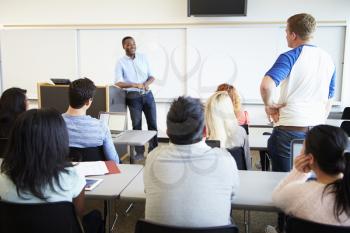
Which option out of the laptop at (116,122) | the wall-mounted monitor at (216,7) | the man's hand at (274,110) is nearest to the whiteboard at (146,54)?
the wall-mounted monitor at (216,7)

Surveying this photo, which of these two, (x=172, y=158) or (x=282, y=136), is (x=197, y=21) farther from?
(x=172, y=158)

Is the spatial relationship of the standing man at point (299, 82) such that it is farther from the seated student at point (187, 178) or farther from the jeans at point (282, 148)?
the seated student at point (187, 178)

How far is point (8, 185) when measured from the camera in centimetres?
160

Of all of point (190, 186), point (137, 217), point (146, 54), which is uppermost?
point (146, 54)

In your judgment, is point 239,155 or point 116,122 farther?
point 116,122

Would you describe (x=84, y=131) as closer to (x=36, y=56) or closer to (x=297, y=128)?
(x=297, y=128)

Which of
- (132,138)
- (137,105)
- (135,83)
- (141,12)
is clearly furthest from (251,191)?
(141,12)

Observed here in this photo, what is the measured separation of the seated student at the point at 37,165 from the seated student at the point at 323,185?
3.17ft

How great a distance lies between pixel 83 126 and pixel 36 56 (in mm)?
4489

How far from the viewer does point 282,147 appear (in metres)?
2.31

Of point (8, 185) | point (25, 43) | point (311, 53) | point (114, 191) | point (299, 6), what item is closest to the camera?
point (8, 185)

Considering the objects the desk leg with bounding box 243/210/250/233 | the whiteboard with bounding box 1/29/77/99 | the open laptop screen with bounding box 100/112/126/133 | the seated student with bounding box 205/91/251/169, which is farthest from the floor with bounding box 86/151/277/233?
the whiteboard with bounding box 1/29/77/99

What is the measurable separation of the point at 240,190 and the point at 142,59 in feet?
11.9

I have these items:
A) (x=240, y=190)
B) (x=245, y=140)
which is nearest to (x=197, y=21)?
(x=245, y=140)
